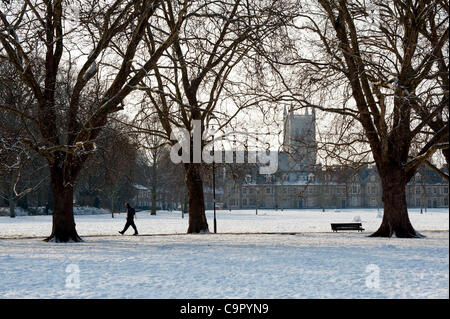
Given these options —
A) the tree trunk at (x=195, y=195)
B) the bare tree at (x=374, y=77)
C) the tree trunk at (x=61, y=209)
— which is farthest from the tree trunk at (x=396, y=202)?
the tree trunk at (x=61, y=209)

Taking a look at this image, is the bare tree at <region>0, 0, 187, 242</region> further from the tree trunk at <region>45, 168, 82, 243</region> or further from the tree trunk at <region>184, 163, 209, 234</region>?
the tree trunk at <region>184, 163, 209, 234</region>

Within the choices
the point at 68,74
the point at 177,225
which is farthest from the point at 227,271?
the point at 177,225

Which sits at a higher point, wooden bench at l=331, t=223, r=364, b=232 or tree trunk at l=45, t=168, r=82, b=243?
tree trunk at l=45, t=168, r=82, b=243

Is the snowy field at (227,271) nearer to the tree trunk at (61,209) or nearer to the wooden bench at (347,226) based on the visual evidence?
the tree trunk at (61,209)

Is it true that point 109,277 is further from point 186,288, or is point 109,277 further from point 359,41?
point 359,41

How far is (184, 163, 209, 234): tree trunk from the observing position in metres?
24.7

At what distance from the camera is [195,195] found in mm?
24922

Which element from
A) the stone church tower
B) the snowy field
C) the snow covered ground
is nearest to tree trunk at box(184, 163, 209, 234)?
the snow covered ground

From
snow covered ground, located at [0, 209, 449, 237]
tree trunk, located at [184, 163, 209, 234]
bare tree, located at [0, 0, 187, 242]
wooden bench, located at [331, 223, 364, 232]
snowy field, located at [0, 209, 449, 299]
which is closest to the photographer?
snowy field, located at [0, 209, 449, 299]

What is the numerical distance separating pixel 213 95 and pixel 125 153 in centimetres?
501

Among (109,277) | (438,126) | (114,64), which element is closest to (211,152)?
(114,64)

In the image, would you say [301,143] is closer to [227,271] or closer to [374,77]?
[374,77]

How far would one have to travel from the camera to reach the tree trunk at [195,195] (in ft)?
80.9

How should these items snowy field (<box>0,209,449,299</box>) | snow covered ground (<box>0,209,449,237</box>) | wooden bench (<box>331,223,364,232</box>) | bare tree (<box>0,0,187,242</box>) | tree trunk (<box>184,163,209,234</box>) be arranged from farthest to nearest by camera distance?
snow covered ground (<box>0,209,449,237</box>) < wooden bench (<box>331,223,364,232</box>) < tree trunk (<box>184,163,209,234</box>) < bare tree (<box>0,0,187,242</box>) < snowy field (<box>0,209,449,299</box>)
